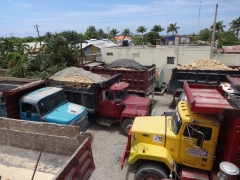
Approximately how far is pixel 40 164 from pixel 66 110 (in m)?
2.77

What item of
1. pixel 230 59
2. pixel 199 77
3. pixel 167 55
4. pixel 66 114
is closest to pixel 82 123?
pixel 66 114

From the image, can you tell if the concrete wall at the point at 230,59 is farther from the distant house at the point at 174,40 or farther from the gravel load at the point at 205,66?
the distant house at the point at 174,40

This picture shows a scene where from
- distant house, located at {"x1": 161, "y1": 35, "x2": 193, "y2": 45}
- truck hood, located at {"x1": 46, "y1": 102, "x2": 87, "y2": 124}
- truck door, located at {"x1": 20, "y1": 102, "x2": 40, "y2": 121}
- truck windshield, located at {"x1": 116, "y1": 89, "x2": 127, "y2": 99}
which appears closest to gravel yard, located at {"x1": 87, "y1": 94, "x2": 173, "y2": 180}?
truck hood, located at {"x1": 46, "y1": 102, "x2": 87, "y2": 124}

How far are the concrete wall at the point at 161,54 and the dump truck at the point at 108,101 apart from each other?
44.0 feet

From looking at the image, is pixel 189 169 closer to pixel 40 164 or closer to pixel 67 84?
pixel 40 164

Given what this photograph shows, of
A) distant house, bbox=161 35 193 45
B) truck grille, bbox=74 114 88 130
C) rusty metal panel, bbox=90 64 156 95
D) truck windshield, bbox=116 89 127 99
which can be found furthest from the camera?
distant house, bbox=161 35 193 45

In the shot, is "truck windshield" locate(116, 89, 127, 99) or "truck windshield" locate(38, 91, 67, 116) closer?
"truck windshield" locate(38, 91, 67, 116)

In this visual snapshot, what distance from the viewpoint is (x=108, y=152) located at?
7086 millimetres

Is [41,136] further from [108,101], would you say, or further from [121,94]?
[121,94]

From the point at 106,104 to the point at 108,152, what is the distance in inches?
92.3

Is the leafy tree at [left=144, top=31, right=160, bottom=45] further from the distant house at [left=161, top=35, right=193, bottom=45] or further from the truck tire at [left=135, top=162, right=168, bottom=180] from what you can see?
the truck tire at [left=135, top=162, right=168, bottom=180]

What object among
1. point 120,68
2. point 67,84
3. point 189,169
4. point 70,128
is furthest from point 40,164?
point 120,68

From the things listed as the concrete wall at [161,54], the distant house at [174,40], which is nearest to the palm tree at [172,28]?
the distant house at [174,40]

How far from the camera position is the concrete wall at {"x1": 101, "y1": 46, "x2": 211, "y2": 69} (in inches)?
798
